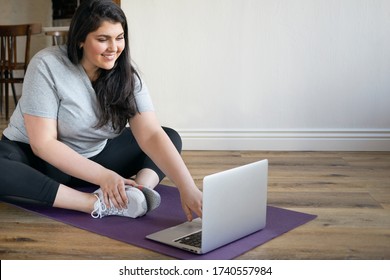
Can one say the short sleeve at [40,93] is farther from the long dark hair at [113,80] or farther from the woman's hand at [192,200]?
the woman's hand at [192,200]

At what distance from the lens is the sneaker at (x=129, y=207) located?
226 cm

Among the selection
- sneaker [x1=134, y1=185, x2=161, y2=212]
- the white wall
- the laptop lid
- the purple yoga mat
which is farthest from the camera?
the white wall

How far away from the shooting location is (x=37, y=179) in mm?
2273

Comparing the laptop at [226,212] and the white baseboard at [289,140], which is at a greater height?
the laptop at [226,212]

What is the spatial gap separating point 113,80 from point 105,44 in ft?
0.55

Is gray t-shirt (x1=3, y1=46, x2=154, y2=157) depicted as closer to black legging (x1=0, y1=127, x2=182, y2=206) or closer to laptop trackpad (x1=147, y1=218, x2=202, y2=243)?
black legging (x1=0, y1=127, x2=182, y2=206)

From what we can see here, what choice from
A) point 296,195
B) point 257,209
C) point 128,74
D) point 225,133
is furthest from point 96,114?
point 225,133

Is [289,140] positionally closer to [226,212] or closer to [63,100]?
[63,100]

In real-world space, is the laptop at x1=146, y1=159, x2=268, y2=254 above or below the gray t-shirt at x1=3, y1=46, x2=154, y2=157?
below

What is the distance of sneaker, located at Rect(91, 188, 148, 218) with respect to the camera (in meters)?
2.26

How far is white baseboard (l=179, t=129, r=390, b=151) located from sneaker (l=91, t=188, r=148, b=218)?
137 cm

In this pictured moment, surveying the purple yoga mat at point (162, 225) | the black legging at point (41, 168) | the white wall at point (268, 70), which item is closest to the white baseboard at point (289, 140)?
the white wall at point (268, 70)

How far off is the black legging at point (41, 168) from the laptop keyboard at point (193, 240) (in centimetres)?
53

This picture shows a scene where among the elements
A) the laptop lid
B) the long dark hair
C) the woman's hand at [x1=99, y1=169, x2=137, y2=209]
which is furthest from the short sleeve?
the laptop lid
